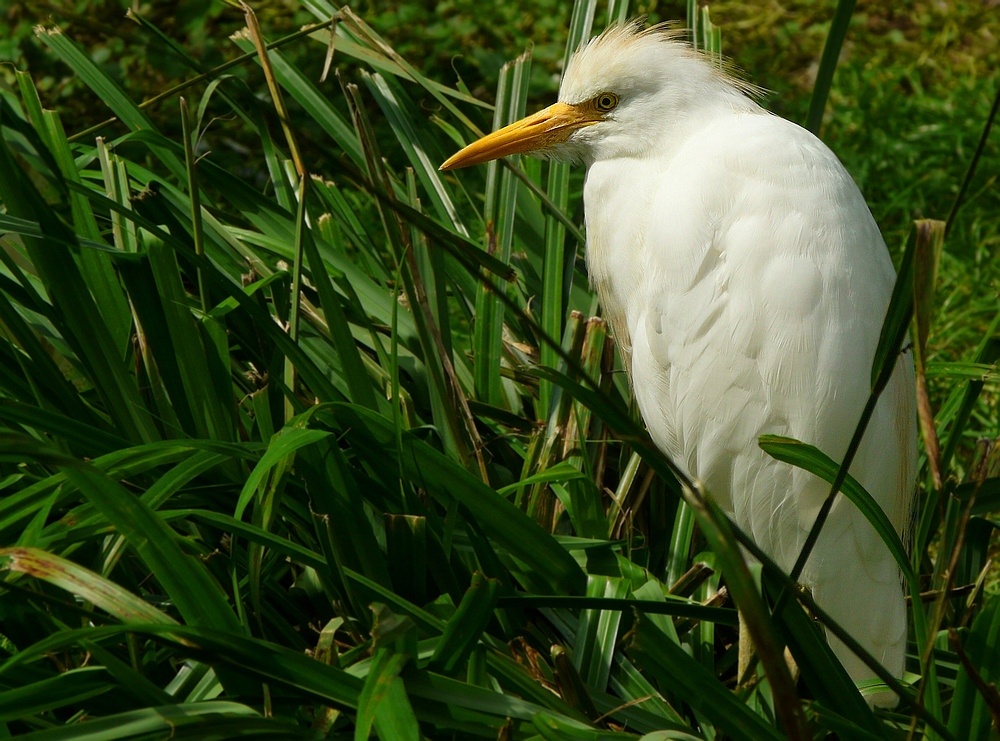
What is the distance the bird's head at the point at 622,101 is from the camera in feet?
5.77

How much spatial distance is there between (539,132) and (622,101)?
0.17 m

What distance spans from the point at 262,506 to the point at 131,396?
1.19 ft

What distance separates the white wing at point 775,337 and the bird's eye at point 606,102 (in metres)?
0.15

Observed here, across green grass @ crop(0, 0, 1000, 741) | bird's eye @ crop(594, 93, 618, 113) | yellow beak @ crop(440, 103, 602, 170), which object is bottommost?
green grass @ crop(0, 0, 1000, 741)

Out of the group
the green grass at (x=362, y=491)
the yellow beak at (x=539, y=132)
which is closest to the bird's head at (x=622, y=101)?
the yellow beak at (x=539, y=132)

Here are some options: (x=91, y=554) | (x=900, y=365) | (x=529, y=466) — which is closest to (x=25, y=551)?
(x=91, y=554)

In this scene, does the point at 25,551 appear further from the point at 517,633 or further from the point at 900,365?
the point at 900,365

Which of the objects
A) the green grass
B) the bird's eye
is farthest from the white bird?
the green grass

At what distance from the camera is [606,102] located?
1.84 meters

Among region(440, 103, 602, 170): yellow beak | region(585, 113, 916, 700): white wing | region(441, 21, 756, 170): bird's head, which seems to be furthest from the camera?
region(440, 103, 602, 170): yellow beak

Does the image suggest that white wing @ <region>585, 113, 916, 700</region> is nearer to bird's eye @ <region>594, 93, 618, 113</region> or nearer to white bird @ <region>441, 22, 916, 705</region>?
white bird @ <region>441, 22, 916, 705</region>

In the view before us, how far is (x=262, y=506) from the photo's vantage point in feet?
4.44

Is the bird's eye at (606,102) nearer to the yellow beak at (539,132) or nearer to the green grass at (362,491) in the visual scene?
the yellow beak at (539,132)

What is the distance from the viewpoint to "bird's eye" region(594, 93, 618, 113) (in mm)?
1830
